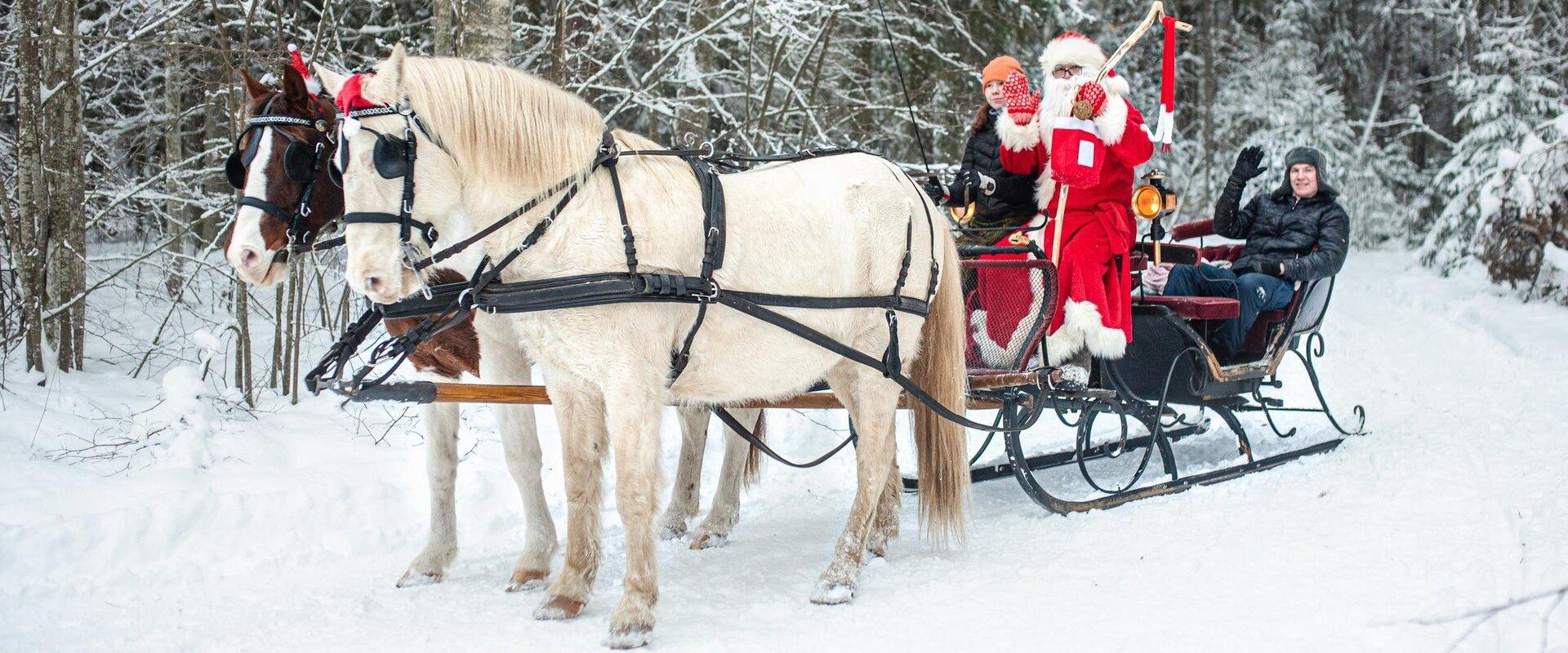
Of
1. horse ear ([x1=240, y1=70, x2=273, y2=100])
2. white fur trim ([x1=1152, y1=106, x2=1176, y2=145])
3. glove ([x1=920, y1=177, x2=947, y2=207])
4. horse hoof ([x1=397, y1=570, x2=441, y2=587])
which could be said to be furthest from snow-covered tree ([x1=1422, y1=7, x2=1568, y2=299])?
horse ear ([x1=240, y1=70, x2=273, y2=100])

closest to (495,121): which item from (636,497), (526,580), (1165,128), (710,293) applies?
(710,293)

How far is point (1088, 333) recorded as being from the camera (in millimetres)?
4590

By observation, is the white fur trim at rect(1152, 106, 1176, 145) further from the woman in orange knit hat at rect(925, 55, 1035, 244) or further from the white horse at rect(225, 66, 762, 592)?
the white horse at rect(225, 66, 762, 592)

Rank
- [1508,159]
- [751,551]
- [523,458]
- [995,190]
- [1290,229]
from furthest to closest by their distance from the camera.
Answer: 1. [1508,159]
2. [1290,229]
3. [995,190]
4. [751,551]
5. [523,458]

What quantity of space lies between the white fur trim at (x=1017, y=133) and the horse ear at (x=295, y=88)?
120 inches

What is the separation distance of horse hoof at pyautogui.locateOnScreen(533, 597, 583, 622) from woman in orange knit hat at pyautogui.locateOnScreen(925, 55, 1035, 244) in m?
2.52

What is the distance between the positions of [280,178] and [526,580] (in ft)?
Result: 5.54

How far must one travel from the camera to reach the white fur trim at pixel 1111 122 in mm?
4520

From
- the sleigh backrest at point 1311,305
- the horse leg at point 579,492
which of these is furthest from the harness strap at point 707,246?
the sleigh backrest at point 1311,305

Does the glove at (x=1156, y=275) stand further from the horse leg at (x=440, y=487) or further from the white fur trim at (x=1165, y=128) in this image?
the horse leg at (x=440, y=487)

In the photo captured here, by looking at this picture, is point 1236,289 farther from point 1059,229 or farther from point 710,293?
point 710,293

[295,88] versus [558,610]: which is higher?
[295,88]

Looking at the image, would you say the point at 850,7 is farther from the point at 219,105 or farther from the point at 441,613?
the point at 441,613

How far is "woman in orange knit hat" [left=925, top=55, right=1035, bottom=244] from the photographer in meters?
4.93
